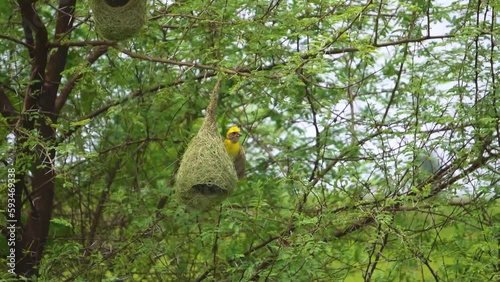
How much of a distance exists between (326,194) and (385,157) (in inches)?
18.7

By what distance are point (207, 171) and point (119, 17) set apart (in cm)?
68

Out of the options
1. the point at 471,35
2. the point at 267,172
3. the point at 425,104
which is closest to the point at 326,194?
the point at 267,172

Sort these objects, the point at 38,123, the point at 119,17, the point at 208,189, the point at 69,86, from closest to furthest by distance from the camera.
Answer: the point at 119,17 < the point at 208,189 < the point at 38,123 < the point at 69,86

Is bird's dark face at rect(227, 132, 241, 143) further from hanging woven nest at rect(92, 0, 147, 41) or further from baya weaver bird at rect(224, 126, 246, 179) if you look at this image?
hanging woven nest at rect(92, 0, 147, 41)

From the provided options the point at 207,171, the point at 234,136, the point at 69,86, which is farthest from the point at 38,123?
the point at 207,171

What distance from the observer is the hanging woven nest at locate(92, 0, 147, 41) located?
3.33m

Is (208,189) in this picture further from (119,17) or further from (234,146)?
(119,17)

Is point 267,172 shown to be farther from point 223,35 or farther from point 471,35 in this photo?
point 471,35

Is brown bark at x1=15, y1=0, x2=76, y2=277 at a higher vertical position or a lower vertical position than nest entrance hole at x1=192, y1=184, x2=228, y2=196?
higher

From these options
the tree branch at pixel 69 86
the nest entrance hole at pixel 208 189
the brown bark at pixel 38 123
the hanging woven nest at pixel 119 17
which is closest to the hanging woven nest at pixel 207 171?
the nest entrance hole at pixel 208 189

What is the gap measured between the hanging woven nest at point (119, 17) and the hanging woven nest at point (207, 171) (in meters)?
0.41

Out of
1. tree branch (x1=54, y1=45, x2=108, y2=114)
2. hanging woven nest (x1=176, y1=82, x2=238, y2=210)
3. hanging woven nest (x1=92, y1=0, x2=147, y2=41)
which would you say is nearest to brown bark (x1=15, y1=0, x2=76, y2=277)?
→ tree branch (x1=54, y1=45, x2=108, y2=114)

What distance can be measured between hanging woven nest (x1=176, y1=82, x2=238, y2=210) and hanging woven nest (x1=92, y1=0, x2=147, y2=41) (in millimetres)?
411

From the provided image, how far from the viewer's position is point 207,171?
3.58 meters
